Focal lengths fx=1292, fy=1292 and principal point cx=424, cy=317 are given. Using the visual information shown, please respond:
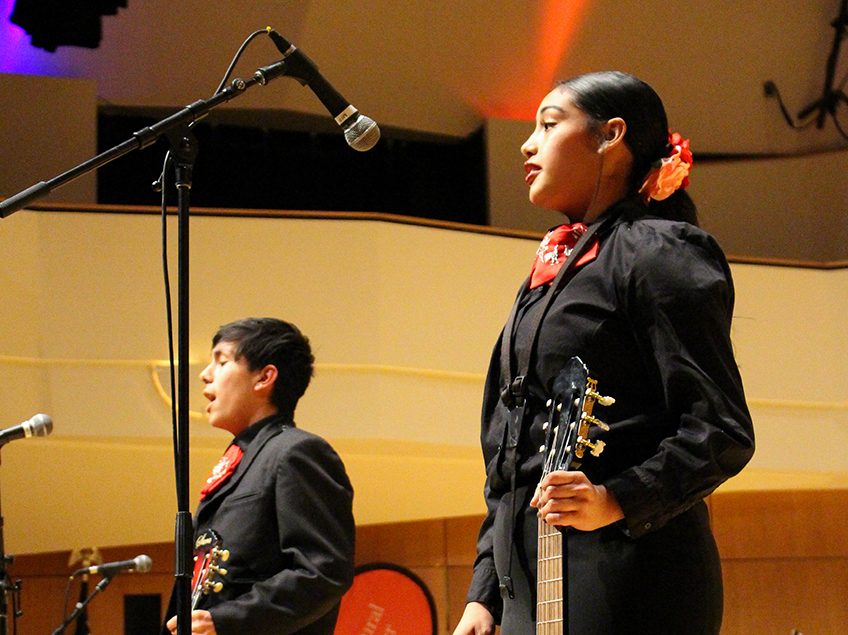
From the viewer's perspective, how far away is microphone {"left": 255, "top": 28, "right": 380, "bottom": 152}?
235cm

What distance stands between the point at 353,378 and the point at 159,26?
2981 mm

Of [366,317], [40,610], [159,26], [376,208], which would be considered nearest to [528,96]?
[376,208]

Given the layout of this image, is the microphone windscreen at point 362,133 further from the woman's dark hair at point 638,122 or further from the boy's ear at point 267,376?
the boy's ear at point 267,376

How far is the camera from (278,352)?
3232 mm

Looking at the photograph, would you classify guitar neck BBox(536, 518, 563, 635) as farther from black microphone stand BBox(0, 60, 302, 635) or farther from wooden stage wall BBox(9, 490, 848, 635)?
wooden stage wall BBox(9, 490, 848, 635)

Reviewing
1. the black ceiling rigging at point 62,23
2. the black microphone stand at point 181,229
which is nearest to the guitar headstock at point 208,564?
the black microphone stand at point 181,229

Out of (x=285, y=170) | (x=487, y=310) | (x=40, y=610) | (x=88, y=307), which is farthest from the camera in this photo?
(x=285, y=170)

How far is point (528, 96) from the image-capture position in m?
8.38

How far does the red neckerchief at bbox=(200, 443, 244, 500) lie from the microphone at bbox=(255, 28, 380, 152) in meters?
0.95

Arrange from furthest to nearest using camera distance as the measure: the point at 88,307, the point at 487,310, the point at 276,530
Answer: the point at 487,310
the point at 88,307
the point at 276,530

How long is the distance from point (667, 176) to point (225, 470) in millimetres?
1454

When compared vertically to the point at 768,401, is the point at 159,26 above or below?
above

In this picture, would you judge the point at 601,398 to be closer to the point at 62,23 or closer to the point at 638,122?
the point at 638,122

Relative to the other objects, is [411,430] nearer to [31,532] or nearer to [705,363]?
[31,532]
